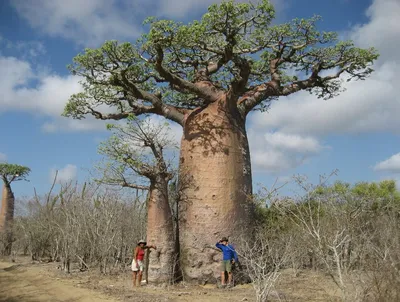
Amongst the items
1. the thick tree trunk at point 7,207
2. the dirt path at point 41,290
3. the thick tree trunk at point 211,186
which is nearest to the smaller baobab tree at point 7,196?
the thick tree trunk at point 7,207

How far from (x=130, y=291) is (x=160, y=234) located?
1048 mm

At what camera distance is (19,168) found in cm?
1612

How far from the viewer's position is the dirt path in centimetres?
621

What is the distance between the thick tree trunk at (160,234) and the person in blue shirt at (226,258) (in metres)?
0.85

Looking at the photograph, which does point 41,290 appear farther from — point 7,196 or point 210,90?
point 7,196

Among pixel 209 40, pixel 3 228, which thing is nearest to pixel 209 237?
pixel 209 40

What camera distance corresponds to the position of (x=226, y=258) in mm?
6801

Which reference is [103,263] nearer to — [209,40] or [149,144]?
[149,144]

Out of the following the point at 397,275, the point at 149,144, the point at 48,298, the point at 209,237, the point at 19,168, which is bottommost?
the point at 48,298

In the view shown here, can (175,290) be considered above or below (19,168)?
below

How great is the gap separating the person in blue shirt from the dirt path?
1819 millimetres

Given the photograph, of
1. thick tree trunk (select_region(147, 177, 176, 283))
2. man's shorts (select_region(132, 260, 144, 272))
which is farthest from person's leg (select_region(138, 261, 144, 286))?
thick tree trunk (select_region(147, 177, 176, 283))

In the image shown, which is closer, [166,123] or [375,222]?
[166,123]

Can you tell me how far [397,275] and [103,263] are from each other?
646 centimetres
